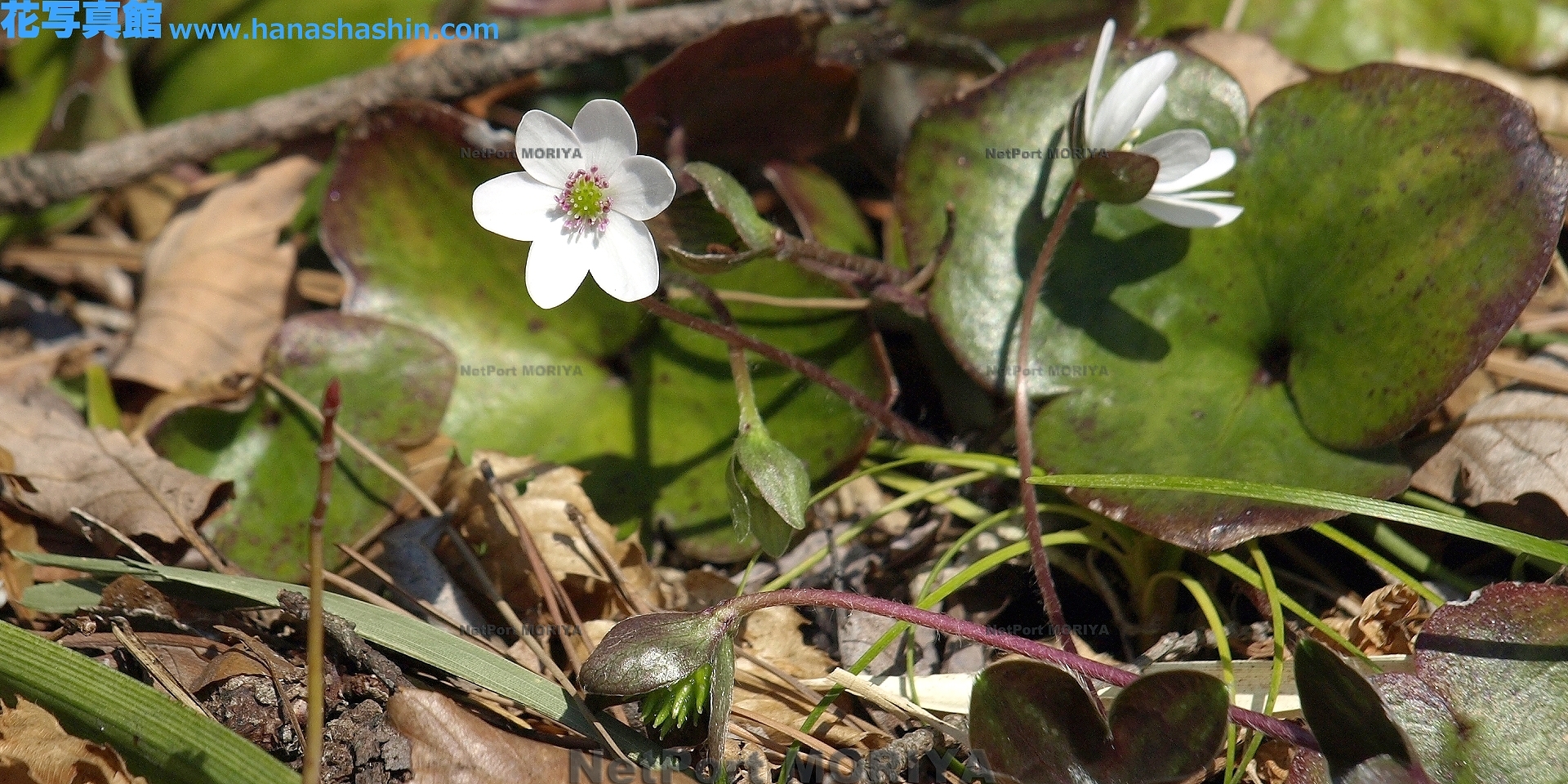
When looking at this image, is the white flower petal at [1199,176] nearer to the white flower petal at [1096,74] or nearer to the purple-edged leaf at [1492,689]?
the white flower petal at [1096,74]

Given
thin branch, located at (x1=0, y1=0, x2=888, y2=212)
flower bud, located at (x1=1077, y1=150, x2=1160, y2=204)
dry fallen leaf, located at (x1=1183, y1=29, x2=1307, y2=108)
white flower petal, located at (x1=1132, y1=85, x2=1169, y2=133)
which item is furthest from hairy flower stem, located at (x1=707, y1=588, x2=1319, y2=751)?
thin branch, located at (x1=0, y1=0, x2=888, y2=212)

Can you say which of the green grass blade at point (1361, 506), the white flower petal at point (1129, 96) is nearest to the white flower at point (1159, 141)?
the white flower petal at point (1129, 96)

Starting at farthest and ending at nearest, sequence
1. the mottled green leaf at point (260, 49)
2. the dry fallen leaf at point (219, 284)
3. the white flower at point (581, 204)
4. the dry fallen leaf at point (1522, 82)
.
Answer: the mottled green leaf at point (260, 49)
the dry fallen leaf at point (1522, 82)
the dry fallen leaf at point (219, 284)
the white flower at point (581, 204)

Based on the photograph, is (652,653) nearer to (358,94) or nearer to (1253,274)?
(1253,274)

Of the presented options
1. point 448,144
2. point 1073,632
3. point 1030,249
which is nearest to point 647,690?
point 1073,632

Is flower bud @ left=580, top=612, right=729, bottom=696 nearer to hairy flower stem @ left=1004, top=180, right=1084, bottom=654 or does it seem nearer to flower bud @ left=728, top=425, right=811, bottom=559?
A: flower bud @ left=728, top=425, right=811, bottom=559

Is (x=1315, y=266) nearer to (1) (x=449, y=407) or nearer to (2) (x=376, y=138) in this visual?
(1) (x=449, y=407)
